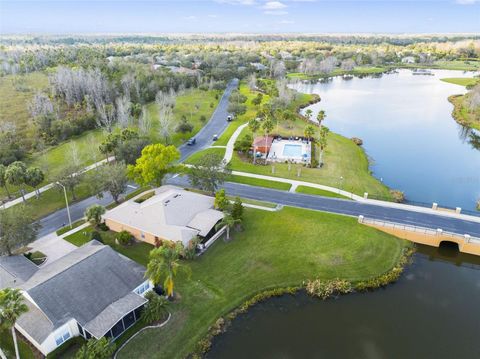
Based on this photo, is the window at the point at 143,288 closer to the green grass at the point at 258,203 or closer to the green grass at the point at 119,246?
the green grass at the point at 119,246

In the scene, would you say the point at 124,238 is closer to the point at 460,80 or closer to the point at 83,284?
the point at 83,284

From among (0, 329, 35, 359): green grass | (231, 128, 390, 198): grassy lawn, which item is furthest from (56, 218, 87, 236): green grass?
(231, 128, 390, 198): grassy lawn

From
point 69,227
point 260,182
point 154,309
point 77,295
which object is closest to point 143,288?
point 154,309

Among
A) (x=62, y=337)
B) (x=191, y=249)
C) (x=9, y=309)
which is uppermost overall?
(x=9, y=309)

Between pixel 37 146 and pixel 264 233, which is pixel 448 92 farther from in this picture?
pixel 37 146

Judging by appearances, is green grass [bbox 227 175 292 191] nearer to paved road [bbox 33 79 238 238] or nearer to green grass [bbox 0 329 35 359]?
paved road [bbox 33 79 238 238]
